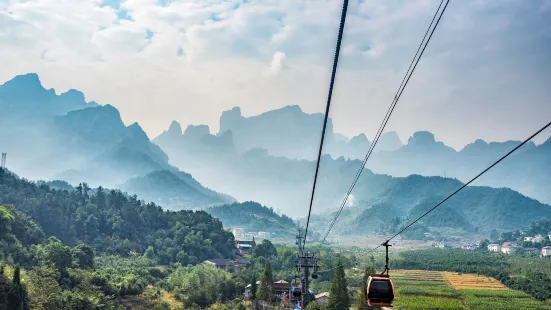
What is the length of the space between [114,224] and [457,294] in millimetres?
40635

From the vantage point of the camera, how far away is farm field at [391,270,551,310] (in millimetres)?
51969

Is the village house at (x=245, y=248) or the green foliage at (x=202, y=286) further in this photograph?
the village house at (x=245, y=248)

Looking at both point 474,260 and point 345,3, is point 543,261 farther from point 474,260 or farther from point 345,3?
point 345,3

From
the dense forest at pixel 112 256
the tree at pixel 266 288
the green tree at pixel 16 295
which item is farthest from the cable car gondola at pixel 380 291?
the tree at pixel 266 288

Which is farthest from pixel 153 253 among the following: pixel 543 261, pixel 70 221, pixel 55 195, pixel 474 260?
pixel 543 261

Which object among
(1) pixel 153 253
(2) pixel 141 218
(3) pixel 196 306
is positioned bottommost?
(3) pixel 196 306

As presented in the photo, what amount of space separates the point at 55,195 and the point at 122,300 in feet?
116

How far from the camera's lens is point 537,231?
480 ft

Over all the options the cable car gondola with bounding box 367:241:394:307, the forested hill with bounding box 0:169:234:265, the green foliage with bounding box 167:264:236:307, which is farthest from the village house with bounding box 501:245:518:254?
the cable car gondola with bounding box 367:241:394:307

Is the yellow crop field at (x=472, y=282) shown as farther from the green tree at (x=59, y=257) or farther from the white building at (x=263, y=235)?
the white building at (x=263, y=235)

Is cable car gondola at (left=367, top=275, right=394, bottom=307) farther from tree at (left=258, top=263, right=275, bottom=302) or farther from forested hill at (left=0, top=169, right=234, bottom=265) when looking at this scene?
forested hill at (left=0, top=169, right=234, bottom=265)

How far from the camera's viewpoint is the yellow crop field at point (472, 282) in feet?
211

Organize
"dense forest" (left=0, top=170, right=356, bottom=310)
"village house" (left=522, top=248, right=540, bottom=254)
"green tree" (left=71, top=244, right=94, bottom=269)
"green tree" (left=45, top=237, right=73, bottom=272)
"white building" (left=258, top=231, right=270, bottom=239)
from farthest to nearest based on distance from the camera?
"white building" (left=258, top=231, right=270, bottom=239)
"village house" (left=522, top=248, right=540, bottom=254)
"green tree" (left=71, top=244, right=94, bottom=269)
"green tree" (left=45, top=237, right=73, bottom=272)
"dense forest" (left=0, top=170, right=356, bottom=310)

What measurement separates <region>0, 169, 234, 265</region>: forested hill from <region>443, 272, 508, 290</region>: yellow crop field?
31096 millimetres
